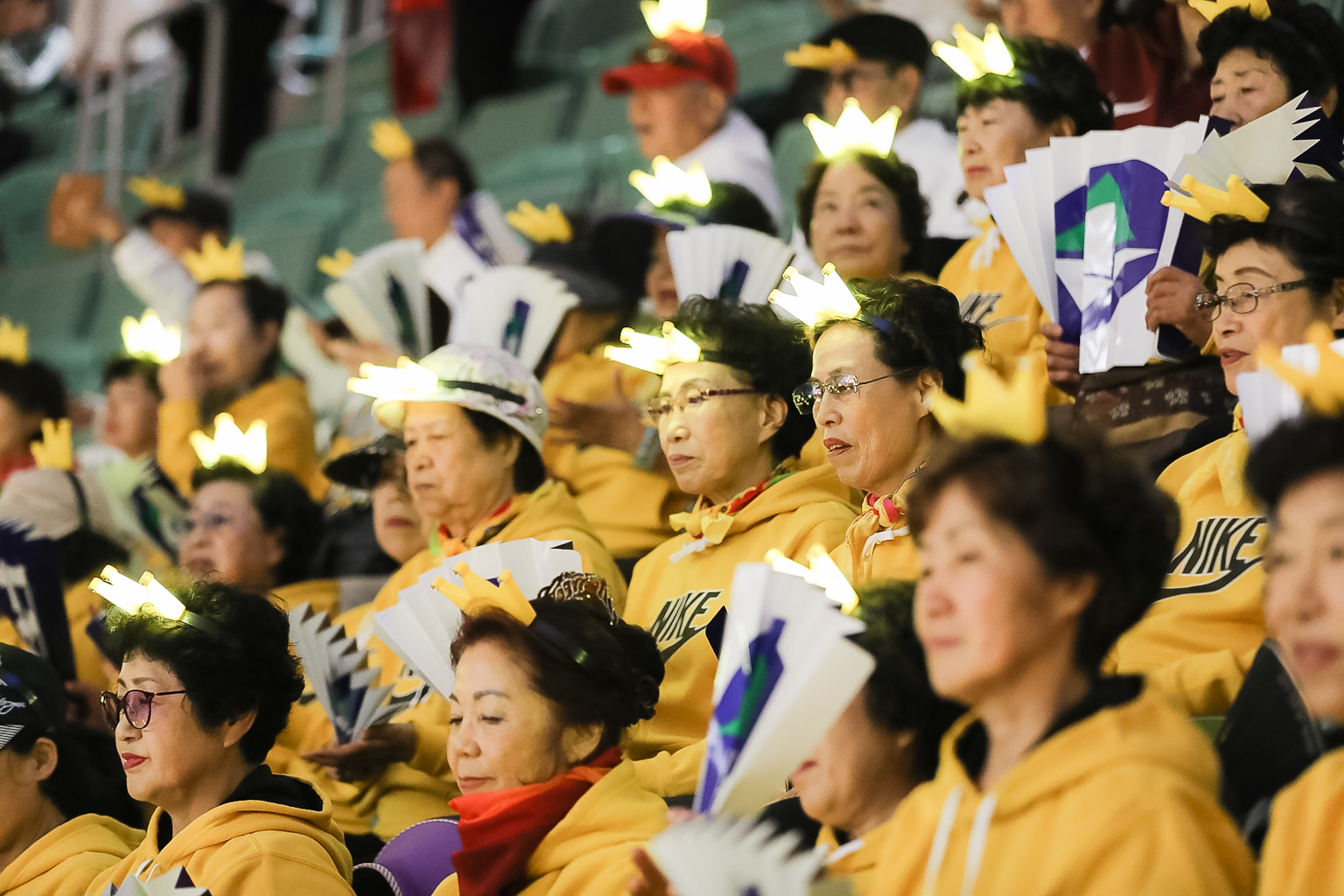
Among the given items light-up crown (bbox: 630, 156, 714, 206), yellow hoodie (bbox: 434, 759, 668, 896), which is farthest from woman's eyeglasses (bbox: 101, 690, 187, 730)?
light-up crown (bbox: 630, 156, 714, 206)

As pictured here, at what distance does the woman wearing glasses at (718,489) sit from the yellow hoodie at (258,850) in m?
0.59

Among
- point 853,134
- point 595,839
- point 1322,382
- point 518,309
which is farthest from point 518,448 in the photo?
point 1322,382

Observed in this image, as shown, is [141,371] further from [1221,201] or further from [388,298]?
[1221,201]

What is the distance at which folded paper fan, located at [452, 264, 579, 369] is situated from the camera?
4035 millimetres

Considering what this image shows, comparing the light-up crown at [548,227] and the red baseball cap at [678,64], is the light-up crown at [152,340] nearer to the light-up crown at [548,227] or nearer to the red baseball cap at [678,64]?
the light-up crown at [548,227]

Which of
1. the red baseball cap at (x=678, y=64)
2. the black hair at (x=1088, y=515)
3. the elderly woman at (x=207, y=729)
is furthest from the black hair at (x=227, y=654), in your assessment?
the red baseball cap at (x=678, y=64)

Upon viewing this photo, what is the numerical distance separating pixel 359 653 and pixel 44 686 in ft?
1.87

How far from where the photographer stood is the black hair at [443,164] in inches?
212

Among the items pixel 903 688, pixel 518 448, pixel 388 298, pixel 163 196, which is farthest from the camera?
pixel 163 196

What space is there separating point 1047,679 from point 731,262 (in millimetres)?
2119

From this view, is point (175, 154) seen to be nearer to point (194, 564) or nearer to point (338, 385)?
point (338, 385)

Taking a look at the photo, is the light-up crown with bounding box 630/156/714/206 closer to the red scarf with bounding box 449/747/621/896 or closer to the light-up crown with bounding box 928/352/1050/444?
the red scarf with bounding box 449/747/621/896

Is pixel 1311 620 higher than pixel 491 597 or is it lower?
higher

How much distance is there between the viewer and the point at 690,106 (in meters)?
4.80
